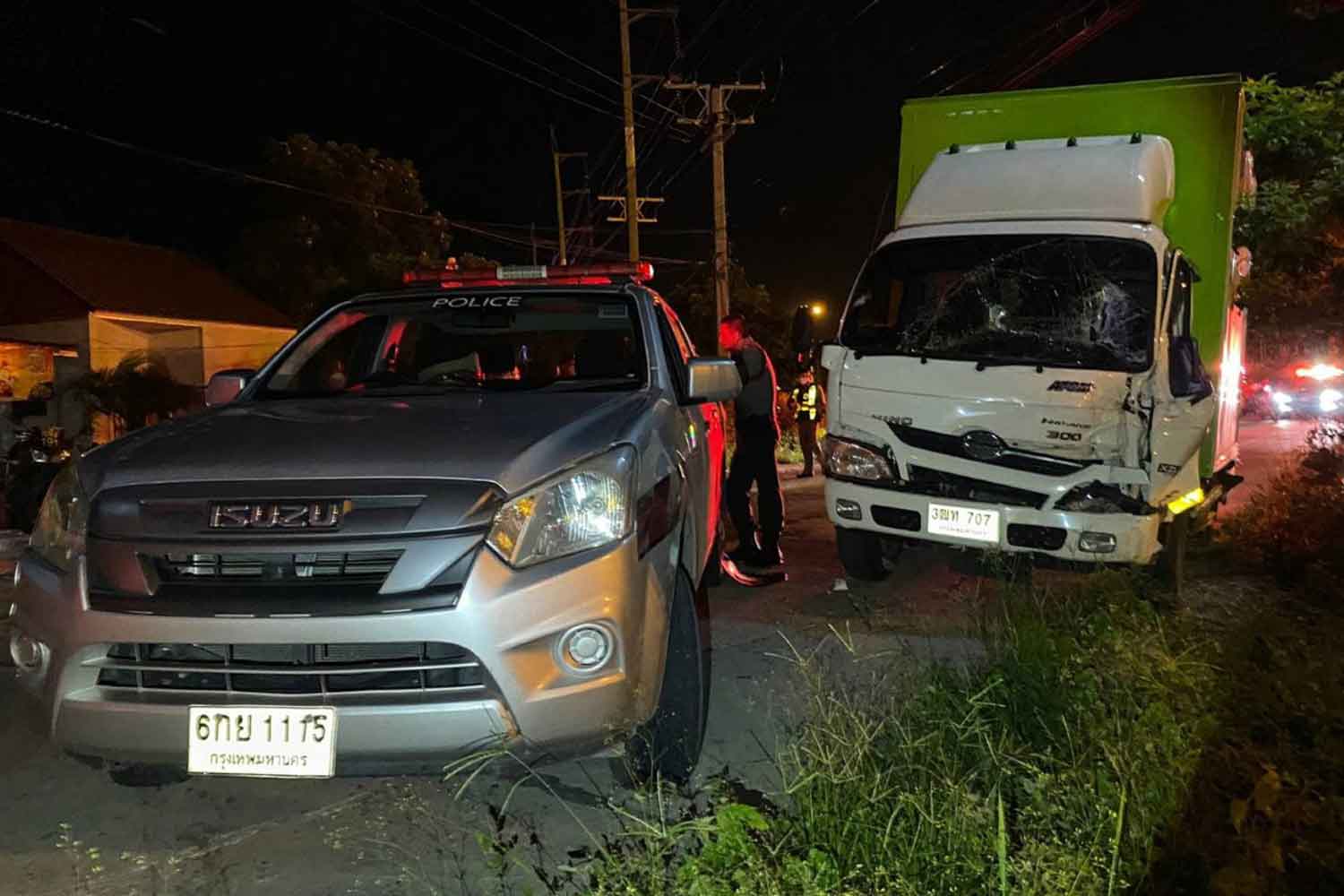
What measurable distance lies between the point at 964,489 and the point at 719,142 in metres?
15.9

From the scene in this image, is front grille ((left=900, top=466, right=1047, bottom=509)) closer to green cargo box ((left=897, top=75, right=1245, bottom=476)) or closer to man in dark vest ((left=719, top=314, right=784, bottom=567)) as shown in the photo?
man in dark vest ((left=719, top=314, right=784, bottom=567))

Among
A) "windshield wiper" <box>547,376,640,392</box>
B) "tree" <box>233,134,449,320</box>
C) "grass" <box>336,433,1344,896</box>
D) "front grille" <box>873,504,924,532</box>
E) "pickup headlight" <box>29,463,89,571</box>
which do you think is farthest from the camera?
"tree" <box>233,134,449,320</box>

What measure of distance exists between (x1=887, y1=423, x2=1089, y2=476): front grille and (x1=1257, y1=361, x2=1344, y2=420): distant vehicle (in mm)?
Answer: 18567

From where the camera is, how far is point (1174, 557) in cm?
585

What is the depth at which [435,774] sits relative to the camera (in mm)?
2854

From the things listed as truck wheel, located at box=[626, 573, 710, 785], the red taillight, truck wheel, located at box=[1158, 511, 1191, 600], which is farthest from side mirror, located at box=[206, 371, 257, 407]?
the red taillight

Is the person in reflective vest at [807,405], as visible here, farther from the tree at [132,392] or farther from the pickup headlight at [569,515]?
the pickup headlight at [569,515]

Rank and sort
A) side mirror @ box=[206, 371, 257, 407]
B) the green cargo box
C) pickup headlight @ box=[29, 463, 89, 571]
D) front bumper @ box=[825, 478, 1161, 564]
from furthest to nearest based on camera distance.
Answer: the green cargo box < front bumper @ box=[825, 478, 1161, 564] < side mirror @ box=[206, 371, 257, 407] < pickup headlight @ box=[29, 463, 89, 571]

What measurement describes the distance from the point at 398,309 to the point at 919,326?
3125mm

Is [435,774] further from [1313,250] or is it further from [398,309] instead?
[1313,250]

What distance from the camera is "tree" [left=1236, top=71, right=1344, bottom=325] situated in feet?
21.7

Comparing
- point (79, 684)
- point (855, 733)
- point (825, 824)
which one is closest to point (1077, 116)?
point (855, 733)

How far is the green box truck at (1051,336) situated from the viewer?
17.2ft

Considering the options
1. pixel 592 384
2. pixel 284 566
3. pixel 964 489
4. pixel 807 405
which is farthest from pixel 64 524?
pixel 807 405
